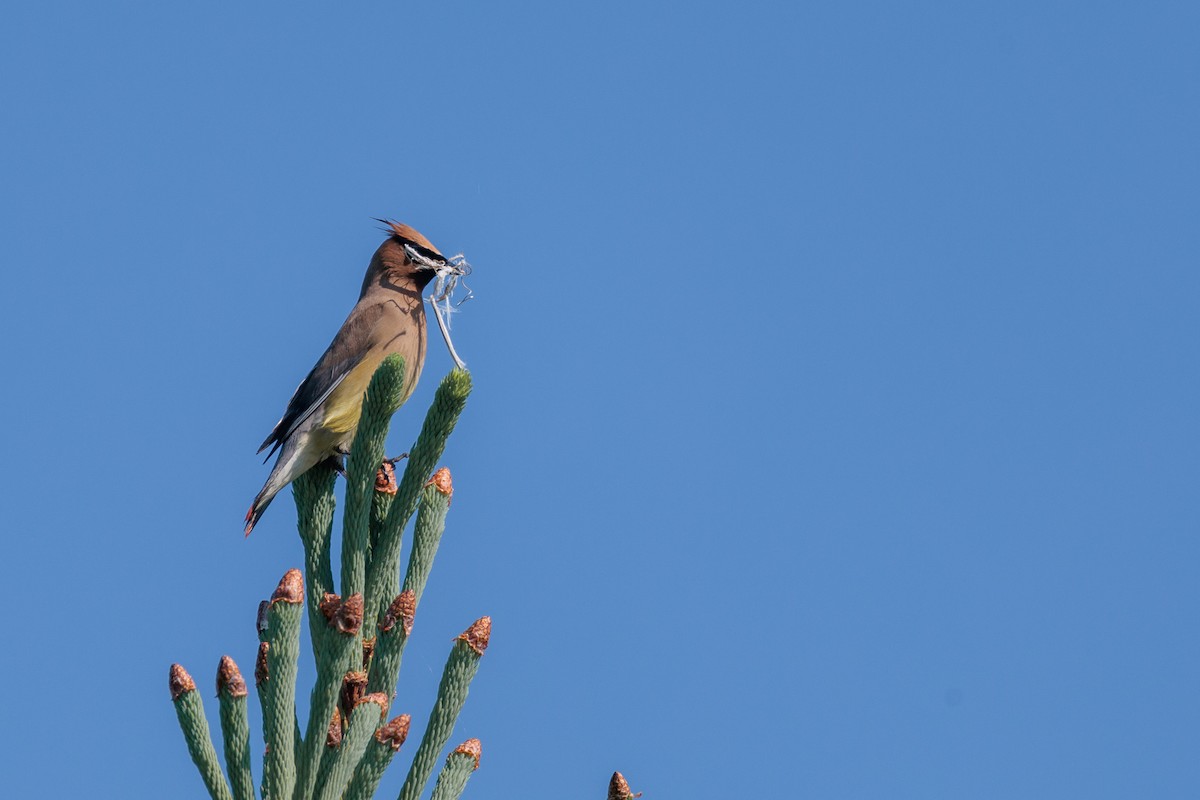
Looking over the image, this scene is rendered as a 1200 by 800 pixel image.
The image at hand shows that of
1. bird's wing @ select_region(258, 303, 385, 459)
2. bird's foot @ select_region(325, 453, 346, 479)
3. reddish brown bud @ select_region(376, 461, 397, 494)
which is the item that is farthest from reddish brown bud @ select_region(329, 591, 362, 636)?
bird's wing @ select_region(258, 303, 385, 459)

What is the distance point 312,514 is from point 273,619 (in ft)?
1.92

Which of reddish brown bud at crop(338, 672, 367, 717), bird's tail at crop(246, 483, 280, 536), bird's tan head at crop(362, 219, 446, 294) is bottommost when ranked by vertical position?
reddish brown bud at crop(338, 672, 367, 717)

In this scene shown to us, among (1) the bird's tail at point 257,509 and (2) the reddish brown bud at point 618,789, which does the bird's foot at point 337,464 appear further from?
(2) the reddish brown bud at point 618,789

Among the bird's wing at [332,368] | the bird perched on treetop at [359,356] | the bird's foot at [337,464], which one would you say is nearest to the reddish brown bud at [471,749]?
the bird's foot at [337,464]

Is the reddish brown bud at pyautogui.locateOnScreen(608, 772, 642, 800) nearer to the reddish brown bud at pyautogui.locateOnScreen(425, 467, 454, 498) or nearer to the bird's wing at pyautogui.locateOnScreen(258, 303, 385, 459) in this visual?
the reddish brown bud at pyautogui.locateOnScreen(425, 467, 454, 498)

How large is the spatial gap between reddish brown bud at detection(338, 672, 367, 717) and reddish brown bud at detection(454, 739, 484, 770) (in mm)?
240

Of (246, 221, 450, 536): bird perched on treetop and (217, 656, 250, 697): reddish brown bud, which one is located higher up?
(246, 221, 450, 536): bird perched on treetop

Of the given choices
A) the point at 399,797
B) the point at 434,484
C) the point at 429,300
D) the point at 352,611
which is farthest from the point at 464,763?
the point at 429,300

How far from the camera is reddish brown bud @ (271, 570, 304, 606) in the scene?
8.29 feet

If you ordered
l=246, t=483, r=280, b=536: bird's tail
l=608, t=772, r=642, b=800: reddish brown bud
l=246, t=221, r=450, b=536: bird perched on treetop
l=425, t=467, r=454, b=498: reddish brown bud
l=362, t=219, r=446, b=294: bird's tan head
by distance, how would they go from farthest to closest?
l=362, t=219, r=446, b=294: bird's tan head → l=246, t=221, r=450, b=536: bird perched on treetop → l=246, t=483, r=280, b=536: bird's tail → l=425, t=467, r=454, b=498: reddish brown bud → l=608, t=772, r=642, b=800: reddish brown bud

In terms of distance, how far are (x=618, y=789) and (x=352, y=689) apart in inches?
23.5

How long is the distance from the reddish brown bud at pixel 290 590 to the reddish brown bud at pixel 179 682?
0.61 feet

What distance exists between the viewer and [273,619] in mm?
2523

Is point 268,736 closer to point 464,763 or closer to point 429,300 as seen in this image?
point 464,763
